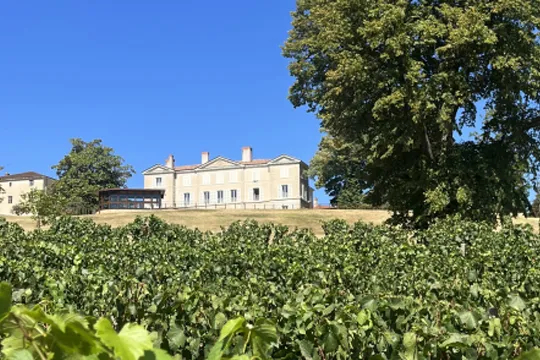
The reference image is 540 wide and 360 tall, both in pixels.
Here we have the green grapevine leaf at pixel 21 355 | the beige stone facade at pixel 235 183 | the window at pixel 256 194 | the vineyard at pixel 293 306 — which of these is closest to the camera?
the green grapevine leaf at pixel 21 355

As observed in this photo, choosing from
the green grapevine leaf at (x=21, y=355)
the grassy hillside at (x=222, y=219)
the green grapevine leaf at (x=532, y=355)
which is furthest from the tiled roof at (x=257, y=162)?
the green grapevine leaf at (x=21, y=355)

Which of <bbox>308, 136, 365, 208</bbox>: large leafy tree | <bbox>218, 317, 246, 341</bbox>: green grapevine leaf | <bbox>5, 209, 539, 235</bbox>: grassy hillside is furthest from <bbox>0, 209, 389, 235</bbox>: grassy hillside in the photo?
<bbox>218, 317, 246, 341</bbox>: green grapevine leaf

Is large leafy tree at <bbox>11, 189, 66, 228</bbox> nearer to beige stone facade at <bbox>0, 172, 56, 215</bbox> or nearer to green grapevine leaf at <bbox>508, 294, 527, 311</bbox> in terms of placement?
green grapevine leaf at <bbox>508, 294, 527, 311</bbox>

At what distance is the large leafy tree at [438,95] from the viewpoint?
60.2ft

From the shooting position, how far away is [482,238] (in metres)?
9.61

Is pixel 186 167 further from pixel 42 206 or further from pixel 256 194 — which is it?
pixel 42 206

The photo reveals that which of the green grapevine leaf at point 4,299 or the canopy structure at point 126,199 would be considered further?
the canopy structure at point 126,199

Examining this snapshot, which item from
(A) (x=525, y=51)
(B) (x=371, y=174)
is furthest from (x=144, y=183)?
(A) (x=525, y=51)

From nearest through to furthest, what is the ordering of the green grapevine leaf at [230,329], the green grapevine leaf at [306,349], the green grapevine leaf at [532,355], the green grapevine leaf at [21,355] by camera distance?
the green grapevine leaf at [21,355] < the green grapevine leaf at [230,329] < the green grapevine leaf at [532,355] < the green grapevine leaf at [306,349]

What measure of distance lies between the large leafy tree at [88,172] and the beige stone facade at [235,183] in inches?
260

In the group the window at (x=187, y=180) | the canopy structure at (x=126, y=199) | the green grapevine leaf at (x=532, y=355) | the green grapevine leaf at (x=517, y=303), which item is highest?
the window at (x=187, y=180)

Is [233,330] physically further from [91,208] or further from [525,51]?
[91,208]

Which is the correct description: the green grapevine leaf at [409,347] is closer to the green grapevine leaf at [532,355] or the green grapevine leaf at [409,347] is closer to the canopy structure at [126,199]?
the green grapevine leaf at [532,355]

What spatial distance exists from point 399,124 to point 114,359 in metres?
19.3
